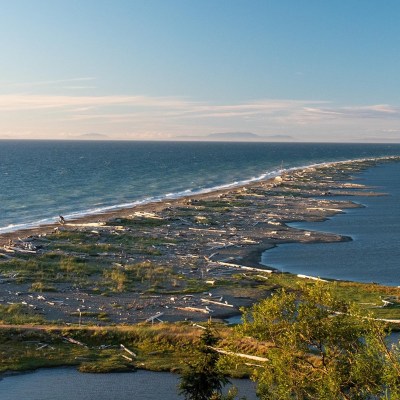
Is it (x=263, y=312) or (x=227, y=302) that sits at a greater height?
(x=263, y=312)

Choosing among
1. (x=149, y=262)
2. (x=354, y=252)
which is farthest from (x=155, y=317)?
(x=354, y=252)

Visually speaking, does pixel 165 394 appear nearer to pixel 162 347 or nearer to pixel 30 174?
pixel 162 347

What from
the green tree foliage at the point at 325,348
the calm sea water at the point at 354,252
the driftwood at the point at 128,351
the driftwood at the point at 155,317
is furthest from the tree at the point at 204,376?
the calm sea water at the point at 354,252

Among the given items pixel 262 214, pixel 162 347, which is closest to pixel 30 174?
pixel 262 214

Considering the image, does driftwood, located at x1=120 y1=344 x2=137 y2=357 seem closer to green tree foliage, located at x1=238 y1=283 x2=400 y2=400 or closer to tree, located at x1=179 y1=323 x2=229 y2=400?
tree, located at x1=179 y1=323 x2=229 y2=400

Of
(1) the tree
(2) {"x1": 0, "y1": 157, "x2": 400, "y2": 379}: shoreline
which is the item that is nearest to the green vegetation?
(2) {"x1": 0, "y1": 157, "x2": 400, "y2": 379}: shoreline

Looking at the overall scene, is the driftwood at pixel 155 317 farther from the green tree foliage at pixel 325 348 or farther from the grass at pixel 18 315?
the green tree foliage at pixel 325 348

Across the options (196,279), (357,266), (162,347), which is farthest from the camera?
(357,266)
